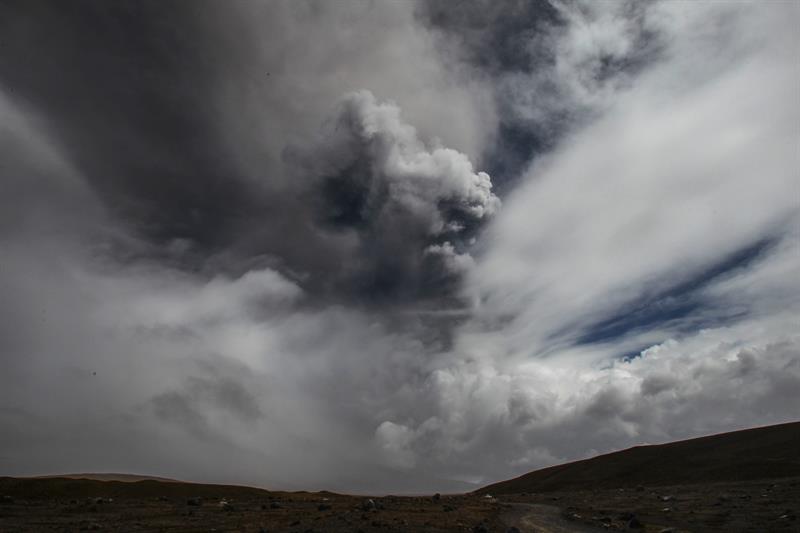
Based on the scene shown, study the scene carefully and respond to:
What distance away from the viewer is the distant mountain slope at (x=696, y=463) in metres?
74.4

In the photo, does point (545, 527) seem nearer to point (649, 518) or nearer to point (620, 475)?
point (649, 518)

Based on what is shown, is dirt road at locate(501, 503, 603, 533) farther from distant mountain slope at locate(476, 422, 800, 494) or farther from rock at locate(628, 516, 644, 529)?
distant mountain slope at locate(476, 422, 800, 494)

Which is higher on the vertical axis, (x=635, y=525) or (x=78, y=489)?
(x=78, y=489)

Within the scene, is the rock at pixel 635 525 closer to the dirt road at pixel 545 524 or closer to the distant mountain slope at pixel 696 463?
the dirt road at pixel 545 524

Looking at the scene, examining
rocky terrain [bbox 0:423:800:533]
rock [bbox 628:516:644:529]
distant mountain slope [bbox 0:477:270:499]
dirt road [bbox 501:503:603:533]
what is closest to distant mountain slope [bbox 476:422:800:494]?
rocky terrain [bbox 0:423:800:533]

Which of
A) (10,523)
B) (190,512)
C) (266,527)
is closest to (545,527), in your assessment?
(266,527)

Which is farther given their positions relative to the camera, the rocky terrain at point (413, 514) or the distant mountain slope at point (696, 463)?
the distant mountain slope at point (696, 463)

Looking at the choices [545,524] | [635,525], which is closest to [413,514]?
[545,524]

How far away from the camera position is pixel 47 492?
70.6 m

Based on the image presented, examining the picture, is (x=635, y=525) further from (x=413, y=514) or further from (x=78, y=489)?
(x=78, y=489)

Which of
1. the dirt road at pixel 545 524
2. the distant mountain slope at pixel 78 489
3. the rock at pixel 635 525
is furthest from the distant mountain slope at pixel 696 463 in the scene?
the distant mountain slope at pixel 78 489

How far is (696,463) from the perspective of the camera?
9225 cm

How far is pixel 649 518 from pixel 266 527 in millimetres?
31841

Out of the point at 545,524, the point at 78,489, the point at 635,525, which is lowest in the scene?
the point at 545,524
